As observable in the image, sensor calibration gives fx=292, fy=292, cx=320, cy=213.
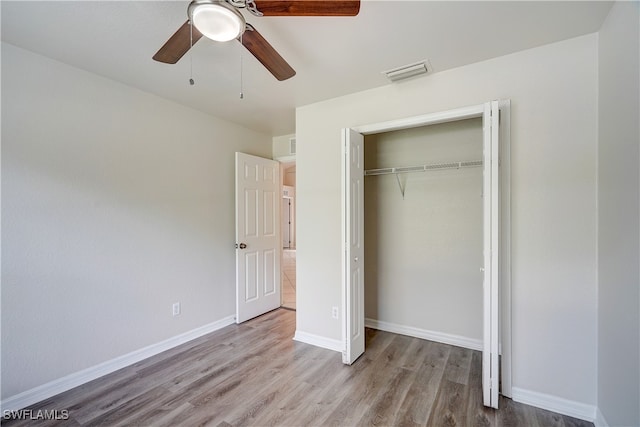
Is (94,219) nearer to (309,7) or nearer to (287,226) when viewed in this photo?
(309,7)

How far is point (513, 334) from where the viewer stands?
6.86ft

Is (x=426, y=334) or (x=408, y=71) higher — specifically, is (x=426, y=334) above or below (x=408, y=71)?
below

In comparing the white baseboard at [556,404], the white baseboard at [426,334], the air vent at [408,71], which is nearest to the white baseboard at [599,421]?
the white baseboard at [556,404]

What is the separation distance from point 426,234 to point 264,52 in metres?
2.38

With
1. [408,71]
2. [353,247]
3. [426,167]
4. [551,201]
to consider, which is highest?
[408,71]

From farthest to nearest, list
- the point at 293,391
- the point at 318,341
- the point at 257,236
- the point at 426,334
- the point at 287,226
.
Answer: the point at 287,226
the point at 257,236
the point at 426,334
the point at 318,341
the point at 293,391

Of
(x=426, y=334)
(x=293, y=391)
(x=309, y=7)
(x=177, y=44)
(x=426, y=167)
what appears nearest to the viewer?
(x=309, y=7)

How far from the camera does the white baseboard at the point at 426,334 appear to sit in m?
2.88

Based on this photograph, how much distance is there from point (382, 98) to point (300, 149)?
976 millimetres

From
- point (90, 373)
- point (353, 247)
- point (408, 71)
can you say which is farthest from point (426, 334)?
point (90, 373)

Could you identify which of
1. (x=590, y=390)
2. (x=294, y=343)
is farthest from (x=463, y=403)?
(x=294, y=343)

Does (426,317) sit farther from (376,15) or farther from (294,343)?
(376,15)

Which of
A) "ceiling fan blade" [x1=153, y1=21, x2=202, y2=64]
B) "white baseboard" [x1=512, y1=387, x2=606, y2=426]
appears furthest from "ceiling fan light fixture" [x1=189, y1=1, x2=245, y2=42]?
"white baseboard" [x1=512, y1=387, x2=606, y2=426]

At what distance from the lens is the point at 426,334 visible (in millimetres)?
3109
